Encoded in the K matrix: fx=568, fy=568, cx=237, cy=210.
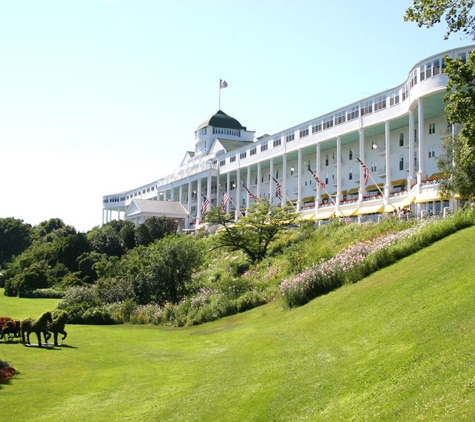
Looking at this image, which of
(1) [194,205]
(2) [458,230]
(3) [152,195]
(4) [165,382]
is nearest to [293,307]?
(2) [458,230]

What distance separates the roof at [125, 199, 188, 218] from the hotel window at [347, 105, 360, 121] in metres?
42.2

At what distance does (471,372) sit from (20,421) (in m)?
9.58

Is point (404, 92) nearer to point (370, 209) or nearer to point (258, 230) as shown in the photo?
point (370, 209)

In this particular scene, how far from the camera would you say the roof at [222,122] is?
103 metres

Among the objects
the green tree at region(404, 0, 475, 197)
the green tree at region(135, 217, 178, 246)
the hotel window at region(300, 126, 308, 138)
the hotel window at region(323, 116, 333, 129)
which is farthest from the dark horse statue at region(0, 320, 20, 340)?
the hotel window at region(300, 126, 308, 138)

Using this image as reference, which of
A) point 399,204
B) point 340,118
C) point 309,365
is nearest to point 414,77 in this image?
point 399,204

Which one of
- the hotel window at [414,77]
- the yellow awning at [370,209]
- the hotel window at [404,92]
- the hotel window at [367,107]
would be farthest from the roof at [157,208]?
the hotel window at [414,77]

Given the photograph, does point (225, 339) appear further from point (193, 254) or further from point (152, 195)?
point (152, 195)

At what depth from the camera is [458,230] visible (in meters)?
24.1

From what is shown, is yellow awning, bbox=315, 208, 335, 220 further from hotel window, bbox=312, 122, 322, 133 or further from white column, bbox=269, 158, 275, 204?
white column, bbox=269, 158, 275, 204

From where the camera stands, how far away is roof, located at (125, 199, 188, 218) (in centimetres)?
9039

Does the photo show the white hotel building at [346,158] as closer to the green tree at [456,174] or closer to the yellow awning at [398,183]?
the yellow awning at [398,183]

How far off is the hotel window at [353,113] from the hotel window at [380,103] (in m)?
2.72

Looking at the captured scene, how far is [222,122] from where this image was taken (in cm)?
10325
